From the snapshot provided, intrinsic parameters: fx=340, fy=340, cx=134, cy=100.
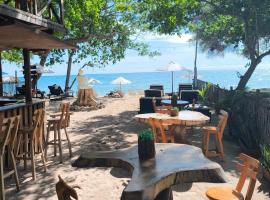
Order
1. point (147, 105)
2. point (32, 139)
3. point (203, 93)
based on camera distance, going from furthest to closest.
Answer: point (203, 93)
point (147, 105)
point (32, 139)

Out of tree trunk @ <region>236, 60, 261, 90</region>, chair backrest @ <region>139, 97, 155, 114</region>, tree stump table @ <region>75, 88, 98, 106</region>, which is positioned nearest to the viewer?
chair backrest @ <region>139, 97, 155, 114</region>

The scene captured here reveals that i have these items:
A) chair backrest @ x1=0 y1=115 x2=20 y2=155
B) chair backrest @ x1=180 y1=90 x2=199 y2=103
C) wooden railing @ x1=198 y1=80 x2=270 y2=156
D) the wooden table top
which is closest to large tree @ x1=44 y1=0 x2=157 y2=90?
the wooden table top

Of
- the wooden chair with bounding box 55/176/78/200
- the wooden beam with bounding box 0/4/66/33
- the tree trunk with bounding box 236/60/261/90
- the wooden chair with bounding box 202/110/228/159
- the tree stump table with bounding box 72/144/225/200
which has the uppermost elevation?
the wooden beam with bounding box 0/4/66/33

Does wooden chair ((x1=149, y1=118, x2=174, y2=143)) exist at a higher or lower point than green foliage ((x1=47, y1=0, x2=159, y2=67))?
lower

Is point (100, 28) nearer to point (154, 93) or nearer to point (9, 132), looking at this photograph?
point (154, 93)

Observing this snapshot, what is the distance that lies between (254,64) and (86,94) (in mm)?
8906

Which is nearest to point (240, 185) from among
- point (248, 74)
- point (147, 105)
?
point (147, 105)

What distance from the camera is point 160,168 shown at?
3.84 metres

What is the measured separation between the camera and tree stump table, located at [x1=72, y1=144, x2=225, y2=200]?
328cm

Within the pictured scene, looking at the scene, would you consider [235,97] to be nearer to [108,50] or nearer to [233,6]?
[233,6]

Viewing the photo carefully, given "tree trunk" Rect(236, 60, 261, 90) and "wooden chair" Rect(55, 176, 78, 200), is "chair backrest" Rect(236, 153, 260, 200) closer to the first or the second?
"wooden chair" Rect(55, 176, 78, 200)

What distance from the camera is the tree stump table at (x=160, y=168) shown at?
10.8 ft

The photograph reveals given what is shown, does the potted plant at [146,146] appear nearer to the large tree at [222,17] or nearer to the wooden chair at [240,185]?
the wooden chair at [240,185]

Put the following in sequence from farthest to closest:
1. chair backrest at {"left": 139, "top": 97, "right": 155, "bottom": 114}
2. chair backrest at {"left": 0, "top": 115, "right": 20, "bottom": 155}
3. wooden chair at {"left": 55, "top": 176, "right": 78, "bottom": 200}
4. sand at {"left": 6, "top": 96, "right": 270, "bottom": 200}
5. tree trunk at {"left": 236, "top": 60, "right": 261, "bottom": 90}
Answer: tree trunk at {"left": 236, "top": 60, "right": 261, "bottom": 90}
chair backrest at {"left": 139, "top": 97, "right": 155, "bottom": 114}
sand at {"left": 6, "top": 96, "right": 270, "bottom": 200}
chair backrest at {"left": 0, "top": 115, "right": 20, "bottom": 155}
wooden chair at {"left": 55, "top": 176, "right": 78, "bottom": 200}
